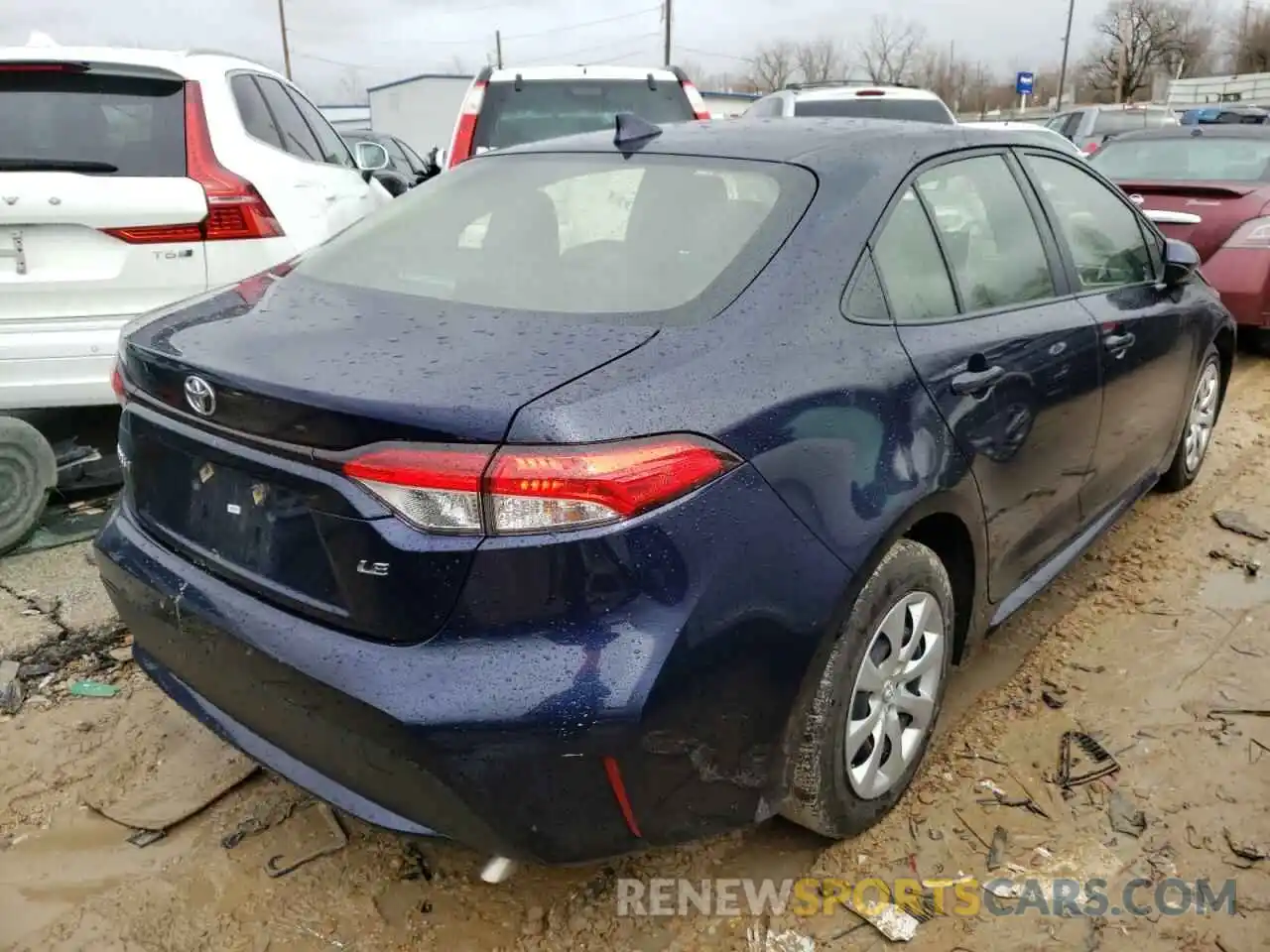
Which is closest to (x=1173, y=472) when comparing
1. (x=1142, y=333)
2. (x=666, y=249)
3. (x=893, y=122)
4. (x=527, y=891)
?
(x=1142, y=333)

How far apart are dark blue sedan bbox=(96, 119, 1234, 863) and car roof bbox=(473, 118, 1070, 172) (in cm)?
2

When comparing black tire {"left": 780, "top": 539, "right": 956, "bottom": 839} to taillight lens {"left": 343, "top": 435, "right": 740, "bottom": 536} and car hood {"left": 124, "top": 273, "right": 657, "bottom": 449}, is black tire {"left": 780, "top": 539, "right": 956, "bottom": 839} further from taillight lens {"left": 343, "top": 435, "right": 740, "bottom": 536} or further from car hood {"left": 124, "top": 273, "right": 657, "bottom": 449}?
car hood {"left": 124, "top": 273, "right": 657, "bottom": 449}

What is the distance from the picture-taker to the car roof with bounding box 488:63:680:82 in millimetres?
6793

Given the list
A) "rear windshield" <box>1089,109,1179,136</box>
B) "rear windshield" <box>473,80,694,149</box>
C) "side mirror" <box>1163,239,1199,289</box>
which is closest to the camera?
"side mirror" <box>1163,239,1199,289</box>

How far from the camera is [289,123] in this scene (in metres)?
5.06

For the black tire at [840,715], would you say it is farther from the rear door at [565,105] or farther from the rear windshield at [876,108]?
the rear windshield at [876,108]

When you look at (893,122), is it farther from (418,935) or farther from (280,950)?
(280,950)

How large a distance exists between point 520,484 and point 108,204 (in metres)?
2.95

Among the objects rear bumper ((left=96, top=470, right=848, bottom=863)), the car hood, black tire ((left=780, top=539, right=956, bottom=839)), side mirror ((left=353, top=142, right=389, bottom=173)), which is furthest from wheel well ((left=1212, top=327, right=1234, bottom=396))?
side mirror ((left=353, top=142, right=389, bottom=173))

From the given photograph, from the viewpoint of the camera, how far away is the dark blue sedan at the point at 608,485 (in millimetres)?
1660

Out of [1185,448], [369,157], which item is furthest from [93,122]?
[1185,448]

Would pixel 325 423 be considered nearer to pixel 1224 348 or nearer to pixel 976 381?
pixel 976 381

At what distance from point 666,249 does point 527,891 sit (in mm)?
1464

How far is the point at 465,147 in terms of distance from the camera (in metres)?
6.45
